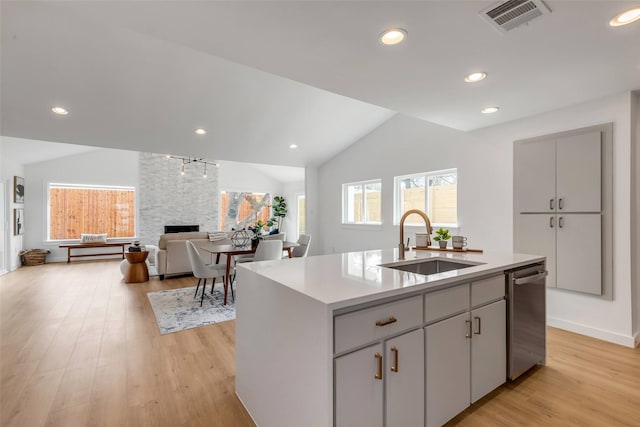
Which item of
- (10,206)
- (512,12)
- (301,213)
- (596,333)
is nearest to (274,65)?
(512,12)

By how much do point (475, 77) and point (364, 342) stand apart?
7.75 feet

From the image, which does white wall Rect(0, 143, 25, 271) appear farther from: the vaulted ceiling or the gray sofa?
the gray sofa

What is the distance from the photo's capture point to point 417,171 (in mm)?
5004

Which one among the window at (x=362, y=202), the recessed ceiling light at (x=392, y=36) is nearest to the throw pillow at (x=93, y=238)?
the window at (x=362, y=202)

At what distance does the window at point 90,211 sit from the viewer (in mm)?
7844

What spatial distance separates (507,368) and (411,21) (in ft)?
7.78

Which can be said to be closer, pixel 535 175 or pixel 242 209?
pixel 535 175

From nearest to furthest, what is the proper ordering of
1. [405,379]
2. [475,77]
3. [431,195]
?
[405,379], [475,77], [431,195]

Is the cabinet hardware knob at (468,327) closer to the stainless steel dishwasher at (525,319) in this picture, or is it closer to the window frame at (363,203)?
the stainless steel dishwasher at (525,319)

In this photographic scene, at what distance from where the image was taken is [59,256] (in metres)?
7.68

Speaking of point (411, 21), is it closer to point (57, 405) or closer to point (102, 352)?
point (57, 405)

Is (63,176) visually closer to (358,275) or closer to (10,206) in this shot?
(10,206)

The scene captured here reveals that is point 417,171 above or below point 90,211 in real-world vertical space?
above

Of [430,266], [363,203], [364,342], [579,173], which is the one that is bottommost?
[364,342]
